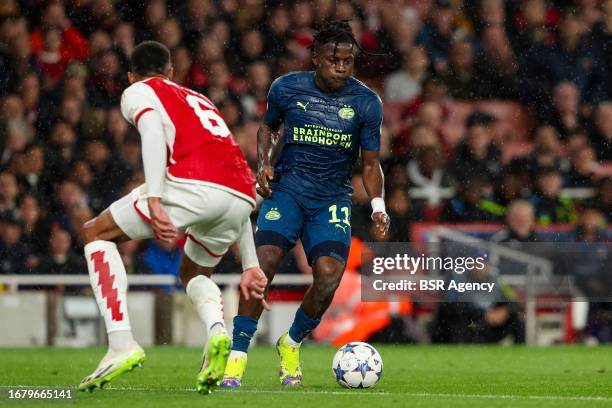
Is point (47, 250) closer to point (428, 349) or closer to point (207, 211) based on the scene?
point (428, 349)

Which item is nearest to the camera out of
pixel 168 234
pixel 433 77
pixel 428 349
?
pixel 168 234

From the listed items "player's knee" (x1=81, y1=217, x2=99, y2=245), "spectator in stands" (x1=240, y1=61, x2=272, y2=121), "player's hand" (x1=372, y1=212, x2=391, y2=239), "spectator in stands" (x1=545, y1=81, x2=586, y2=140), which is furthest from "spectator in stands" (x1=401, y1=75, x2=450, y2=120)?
"player's knee" (x1=81, y1=217, x2=99, y2=245)

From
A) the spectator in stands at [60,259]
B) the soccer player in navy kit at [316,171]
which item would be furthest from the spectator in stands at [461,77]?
the soccer player in navy kit at [316,171]

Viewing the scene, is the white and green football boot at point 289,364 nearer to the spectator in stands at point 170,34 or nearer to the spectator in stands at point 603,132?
the spectator in stands at point 603,132

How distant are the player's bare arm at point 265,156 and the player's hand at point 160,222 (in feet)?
5.08

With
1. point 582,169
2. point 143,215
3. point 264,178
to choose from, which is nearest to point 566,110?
point 582,169

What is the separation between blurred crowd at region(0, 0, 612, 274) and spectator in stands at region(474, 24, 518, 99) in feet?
0.05

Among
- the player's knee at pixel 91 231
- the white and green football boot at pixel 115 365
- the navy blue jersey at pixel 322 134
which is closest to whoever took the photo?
the white and green football boot at pixel 115 365

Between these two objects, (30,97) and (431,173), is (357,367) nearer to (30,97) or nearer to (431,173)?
(431,173)

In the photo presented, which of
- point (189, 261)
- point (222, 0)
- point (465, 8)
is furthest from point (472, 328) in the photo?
point (189, 261)

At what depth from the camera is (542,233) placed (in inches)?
501

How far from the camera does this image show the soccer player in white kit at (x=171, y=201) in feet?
20.2

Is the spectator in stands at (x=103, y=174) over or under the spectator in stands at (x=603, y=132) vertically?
under

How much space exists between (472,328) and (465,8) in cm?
387
